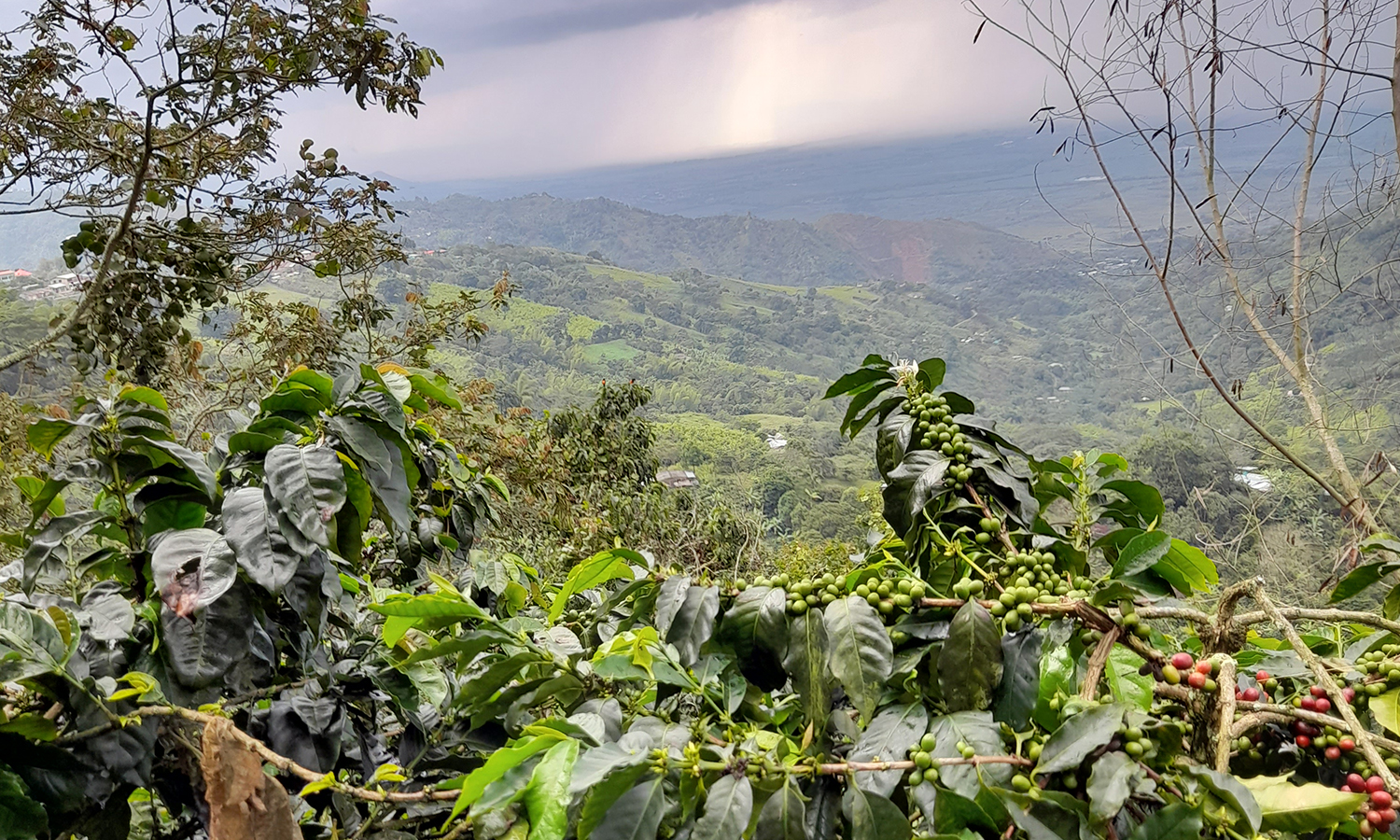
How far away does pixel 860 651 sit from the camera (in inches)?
21.2

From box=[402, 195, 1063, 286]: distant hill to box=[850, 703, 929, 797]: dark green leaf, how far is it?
2107 inches

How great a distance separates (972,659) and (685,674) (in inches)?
8.3

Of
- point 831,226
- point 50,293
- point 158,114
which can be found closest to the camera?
point 158,114

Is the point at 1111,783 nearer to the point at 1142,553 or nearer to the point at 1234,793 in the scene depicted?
the point at 1234,793

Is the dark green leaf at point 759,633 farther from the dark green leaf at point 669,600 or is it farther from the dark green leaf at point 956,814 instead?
the dark green leaf at point 956,814

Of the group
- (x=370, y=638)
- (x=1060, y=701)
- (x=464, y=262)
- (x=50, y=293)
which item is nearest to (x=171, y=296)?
(x=370, y=638)

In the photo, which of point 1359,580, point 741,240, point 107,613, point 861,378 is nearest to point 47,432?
point 107,613

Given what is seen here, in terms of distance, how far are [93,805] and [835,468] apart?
71.5 feet

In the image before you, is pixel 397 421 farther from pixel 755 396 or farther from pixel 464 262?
pixel 464 262

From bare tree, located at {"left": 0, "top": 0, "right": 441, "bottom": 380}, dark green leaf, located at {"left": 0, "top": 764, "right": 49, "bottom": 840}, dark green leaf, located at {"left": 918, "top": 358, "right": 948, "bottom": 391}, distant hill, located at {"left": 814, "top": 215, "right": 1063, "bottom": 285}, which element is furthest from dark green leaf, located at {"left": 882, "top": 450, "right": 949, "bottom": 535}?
distant hill, located at {"left": 814, "top": 215, "right": 1063, "bottom": 285}

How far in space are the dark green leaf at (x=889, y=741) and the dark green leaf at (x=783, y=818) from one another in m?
0.04

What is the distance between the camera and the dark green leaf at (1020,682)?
0.54 m

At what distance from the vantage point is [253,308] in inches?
201

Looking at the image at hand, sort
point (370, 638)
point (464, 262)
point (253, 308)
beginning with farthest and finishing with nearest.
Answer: point (464, 262) < point (253, 308) < point (370, 638)
